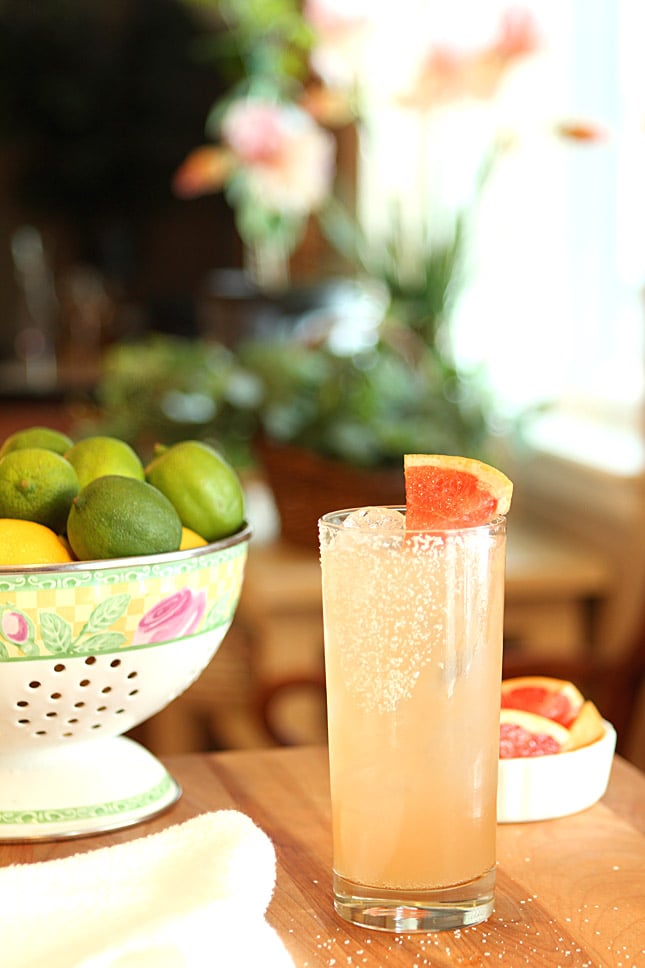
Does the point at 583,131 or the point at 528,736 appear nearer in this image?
the point at 528,736

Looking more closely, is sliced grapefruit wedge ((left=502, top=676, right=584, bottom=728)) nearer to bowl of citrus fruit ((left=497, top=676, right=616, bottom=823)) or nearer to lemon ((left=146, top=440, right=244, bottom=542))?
bowl of citrus fruit ((left=497, top=676, right=616, bottom=823))

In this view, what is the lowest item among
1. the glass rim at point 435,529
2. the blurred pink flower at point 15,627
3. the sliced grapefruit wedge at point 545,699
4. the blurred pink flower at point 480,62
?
the sliced grapefruit wedge at point 545,699

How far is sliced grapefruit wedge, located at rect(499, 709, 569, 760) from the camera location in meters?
0.90

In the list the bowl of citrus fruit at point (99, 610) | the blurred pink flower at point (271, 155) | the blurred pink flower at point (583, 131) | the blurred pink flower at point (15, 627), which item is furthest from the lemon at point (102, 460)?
the blurred pink flower at point (271, 155)

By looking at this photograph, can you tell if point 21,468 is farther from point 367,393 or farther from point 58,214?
point 58,214

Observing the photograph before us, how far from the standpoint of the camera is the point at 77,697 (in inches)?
32.7

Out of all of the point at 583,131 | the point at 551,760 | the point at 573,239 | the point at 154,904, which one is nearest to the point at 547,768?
the point at 551,760

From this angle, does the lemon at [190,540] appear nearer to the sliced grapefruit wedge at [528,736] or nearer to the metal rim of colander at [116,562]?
the metal rim of colander at [116,562]

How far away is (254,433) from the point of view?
2.24 meters

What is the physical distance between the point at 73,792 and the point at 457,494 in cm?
32

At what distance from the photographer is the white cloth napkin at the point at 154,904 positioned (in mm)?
658

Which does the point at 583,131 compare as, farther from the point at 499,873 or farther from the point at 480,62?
the point at 499,873

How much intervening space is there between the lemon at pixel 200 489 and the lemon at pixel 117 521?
60 mm

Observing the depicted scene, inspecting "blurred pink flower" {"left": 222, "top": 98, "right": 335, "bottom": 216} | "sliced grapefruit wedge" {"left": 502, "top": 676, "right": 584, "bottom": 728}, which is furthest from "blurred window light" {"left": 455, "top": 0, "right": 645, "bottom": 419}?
"sliced grapefruit wedge" {"left": 502, "top": 676, "right": 584, "bottom": 728}
